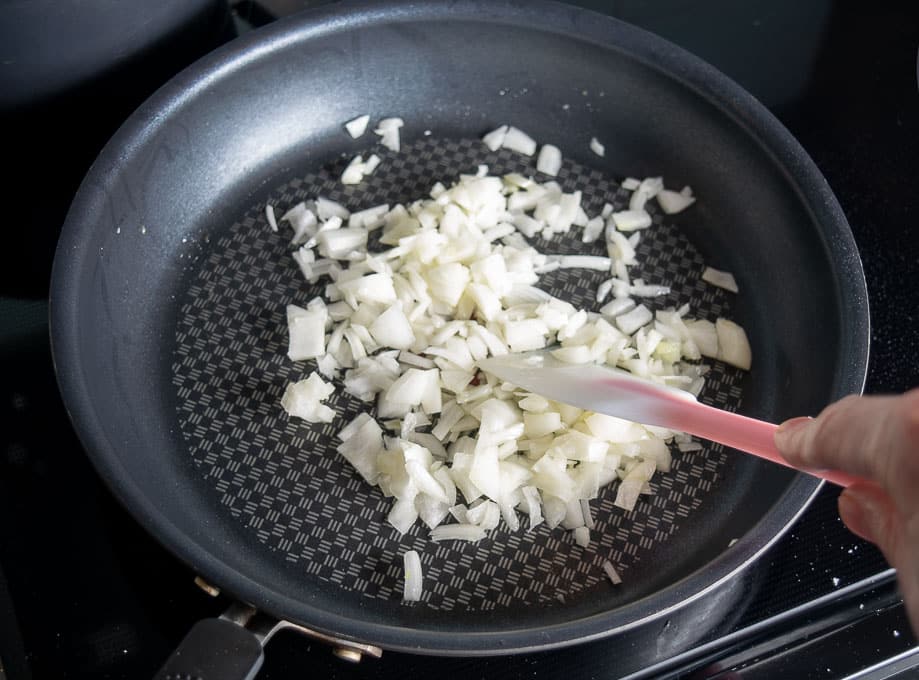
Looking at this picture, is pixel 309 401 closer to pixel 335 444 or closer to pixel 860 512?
pixel 335 444

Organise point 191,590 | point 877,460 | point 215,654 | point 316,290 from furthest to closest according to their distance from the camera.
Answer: point 316,290 < point 191,590 < point 215,654 < point 877,460

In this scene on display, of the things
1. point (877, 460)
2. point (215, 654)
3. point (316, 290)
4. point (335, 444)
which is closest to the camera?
point (877, 460)

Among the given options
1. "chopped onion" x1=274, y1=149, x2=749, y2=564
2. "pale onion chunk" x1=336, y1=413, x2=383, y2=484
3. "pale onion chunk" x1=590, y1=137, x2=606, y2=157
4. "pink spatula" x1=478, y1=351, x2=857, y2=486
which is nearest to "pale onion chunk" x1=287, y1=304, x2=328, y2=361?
"chopped onion" x1=274, y1=149, x2=749, y2=564

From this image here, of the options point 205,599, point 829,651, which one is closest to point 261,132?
point 205,599

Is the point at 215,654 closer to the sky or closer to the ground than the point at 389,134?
closer to the ground

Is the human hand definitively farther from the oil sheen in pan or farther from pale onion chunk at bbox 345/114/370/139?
pale onion chunk at bbox 345/114/370/139

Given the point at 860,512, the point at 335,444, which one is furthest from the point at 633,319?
the point at 860,512
